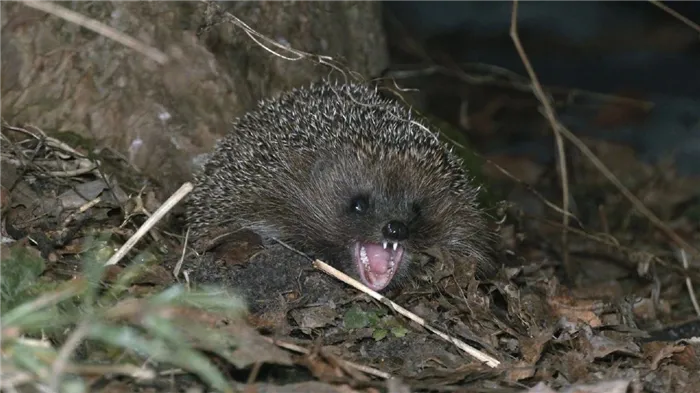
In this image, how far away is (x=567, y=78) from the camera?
29.7 ft

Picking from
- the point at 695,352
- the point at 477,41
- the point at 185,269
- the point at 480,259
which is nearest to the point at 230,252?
the point at 185,269

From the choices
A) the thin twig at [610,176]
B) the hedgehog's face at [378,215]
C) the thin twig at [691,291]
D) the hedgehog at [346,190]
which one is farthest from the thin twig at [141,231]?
the thin twig at [691,291]

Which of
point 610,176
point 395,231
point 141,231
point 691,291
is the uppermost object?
point 610,176

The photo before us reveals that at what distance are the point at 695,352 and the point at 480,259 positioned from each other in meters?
1.24

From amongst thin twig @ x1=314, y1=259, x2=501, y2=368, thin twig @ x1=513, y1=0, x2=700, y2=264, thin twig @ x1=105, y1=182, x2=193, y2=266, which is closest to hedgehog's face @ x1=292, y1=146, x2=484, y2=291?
thin twig @ x1=314, y1=259, x2=501, y2=368

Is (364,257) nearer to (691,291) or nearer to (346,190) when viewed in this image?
(346,190)

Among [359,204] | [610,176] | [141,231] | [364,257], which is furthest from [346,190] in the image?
[610,176]

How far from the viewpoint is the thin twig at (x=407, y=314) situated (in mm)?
4301

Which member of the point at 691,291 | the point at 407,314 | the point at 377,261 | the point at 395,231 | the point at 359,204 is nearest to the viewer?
the point at 407,314

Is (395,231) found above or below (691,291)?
below

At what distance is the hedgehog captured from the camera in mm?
5078

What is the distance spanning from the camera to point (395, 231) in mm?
4867

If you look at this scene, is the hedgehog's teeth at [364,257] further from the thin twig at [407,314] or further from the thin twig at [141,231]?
the thin twig at [141,231]

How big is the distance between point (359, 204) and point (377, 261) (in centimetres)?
34
